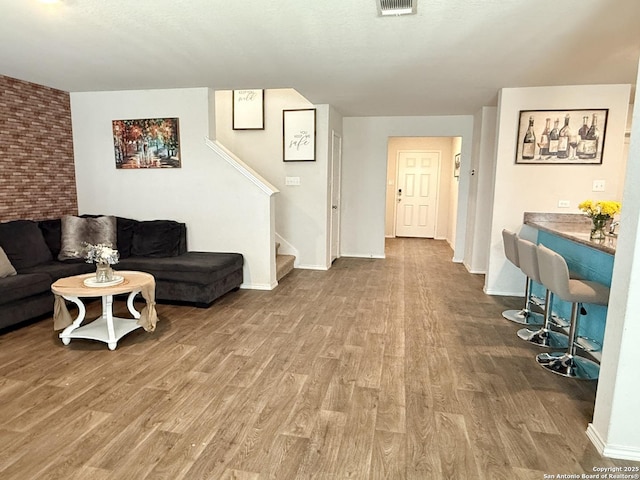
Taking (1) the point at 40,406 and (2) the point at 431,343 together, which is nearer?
(1) the point at 40,406

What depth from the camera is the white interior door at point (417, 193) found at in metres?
8.93

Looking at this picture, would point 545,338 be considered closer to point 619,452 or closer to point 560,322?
point 560,322

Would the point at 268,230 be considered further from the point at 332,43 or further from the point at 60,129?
the point at 60,129

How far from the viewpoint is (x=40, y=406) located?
2.22 metres

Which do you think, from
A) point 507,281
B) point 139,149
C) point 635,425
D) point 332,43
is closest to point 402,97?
point 332,43

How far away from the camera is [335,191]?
20.4 ft

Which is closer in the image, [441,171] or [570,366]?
[570,366]

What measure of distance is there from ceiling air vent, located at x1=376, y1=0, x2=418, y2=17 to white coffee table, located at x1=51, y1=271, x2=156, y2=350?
2.70m

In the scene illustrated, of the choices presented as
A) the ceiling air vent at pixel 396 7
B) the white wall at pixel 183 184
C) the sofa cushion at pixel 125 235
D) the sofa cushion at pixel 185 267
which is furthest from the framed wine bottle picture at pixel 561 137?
the sofa cushion at pixel 125 235

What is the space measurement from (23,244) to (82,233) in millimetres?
571

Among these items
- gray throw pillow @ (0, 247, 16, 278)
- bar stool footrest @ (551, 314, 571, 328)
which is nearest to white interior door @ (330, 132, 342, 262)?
bar stool footrest @ (551, 314, 571, 328)

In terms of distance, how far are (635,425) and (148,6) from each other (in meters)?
3.58

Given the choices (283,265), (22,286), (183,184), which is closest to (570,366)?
(283,265)

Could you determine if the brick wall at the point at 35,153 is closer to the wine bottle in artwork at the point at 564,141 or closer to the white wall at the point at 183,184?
the white wall at the point at 183,184
